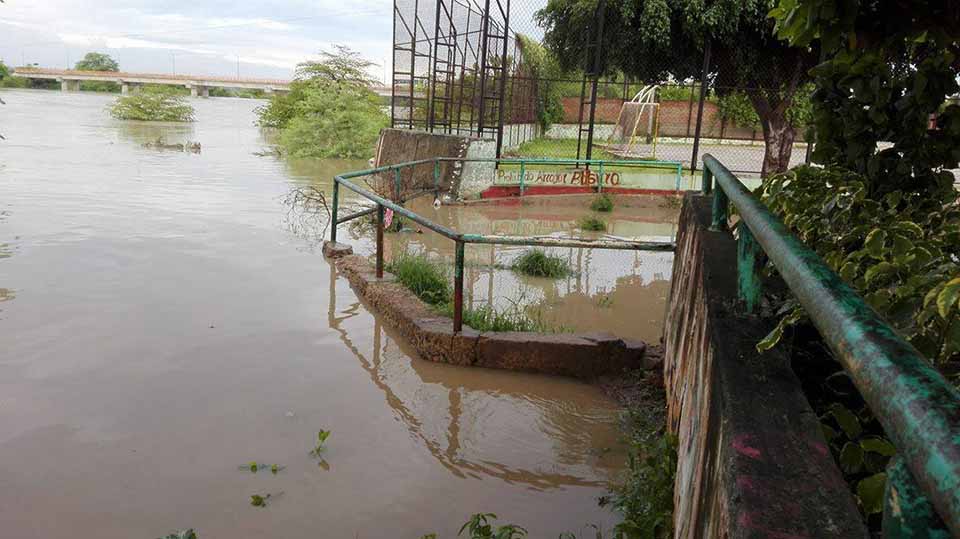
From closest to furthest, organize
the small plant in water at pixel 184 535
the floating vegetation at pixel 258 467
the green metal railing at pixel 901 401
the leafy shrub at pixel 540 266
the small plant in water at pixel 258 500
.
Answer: the green metal railing at pixel 901 401 < the small plant in water at pixel 184 535 < the small plant in water at pixel 258 500 < the floating vegetation at pixel 258 467 < the leafy shrub at pixel 540 266

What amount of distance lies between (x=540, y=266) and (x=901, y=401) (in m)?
7.38

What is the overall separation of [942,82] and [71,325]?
5.62 meters

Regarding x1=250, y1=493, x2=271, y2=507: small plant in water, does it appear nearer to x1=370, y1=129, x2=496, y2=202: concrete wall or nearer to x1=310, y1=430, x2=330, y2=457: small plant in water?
x1=310, y1=430, x2=330, y2=457: small plant in water

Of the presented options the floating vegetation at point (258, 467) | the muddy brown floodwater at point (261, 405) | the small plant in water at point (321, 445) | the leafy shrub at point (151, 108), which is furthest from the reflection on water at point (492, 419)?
the leafy shrub at point (151, 108)

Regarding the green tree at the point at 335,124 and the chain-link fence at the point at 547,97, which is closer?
the chain-link fence at the point at 547,97

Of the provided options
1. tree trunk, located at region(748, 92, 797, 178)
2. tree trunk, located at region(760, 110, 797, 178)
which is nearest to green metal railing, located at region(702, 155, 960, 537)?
tree trunk, located at region(748, 92, 797, 178)

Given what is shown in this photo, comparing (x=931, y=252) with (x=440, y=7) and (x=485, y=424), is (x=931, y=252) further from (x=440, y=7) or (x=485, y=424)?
(x=440, y=7)

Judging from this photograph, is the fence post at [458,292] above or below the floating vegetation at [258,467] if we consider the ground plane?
above

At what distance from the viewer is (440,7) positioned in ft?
56.0

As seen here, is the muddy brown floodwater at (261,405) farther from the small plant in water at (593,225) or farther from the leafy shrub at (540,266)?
the small plant in water at (593,225)

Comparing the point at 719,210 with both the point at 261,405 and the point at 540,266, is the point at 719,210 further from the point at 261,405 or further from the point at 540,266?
the point at 540,266

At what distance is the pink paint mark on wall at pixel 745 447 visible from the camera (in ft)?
5.03

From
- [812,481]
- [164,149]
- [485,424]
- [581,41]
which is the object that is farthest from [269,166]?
[812,481]

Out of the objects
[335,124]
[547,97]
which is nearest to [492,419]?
[335,124]
